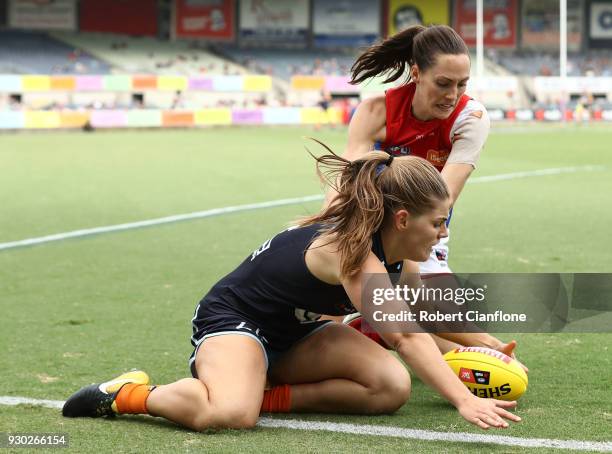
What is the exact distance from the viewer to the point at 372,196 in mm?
4289

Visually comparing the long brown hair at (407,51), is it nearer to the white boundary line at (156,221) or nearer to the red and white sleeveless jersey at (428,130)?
the red and white sleeveless jersey at (428,130)

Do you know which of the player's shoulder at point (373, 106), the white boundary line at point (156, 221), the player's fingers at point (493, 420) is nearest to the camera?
the player's fingers at point (493, 420)

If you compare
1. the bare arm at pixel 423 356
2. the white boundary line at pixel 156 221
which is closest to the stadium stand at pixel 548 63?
the white boundary line at pixel 156 221

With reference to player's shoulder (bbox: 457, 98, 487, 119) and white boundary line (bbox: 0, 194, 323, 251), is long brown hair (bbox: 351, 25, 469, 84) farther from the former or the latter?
white boundary line (bbox: 0, 194, 323, 251)

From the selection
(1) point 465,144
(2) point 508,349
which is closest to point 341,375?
(2) point 508,349

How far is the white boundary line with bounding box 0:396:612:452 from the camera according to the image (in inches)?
163

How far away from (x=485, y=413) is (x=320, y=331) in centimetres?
114

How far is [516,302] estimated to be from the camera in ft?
19.3

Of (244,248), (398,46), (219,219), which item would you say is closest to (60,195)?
(219,219)

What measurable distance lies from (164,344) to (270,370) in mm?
1515

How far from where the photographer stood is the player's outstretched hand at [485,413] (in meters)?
3.90

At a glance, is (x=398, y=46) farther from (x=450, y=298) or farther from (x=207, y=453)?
(x=207, y=453)

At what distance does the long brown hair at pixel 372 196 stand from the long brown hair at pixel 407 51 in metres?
1.09

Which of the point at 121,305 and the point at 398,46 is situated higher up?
the point at 398,46
